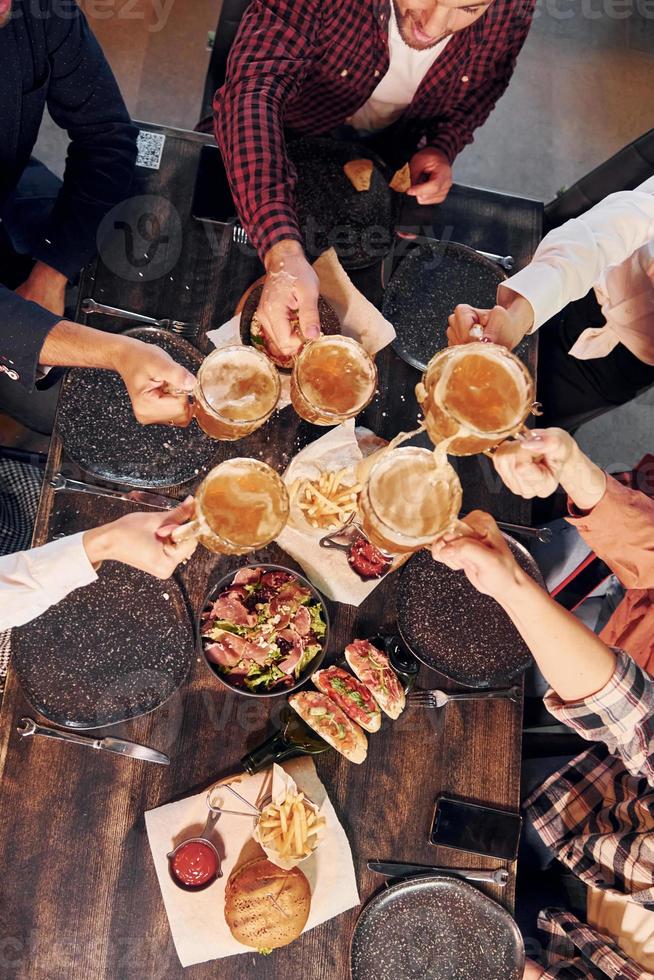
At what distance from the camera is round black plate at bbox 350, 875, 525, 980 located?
1.82 metres

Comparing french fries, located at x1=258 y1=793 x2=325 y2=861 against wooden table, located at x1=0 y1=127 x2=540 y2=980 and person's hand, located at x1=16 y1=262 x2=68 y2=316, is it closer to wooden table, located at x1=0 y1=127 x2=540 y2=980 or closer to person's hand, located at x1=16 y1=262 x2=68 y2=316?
wooden table, located at x1=0 y1=127 x2=540 y2=980

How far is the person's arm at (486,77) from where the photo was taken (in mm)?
2225

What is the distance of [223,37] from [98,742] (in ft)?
7.10

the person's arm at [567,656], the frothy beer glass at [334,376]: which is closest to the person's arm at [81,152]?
the frothy beer glass at [334,376]

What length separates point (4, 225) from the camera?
2439 mm

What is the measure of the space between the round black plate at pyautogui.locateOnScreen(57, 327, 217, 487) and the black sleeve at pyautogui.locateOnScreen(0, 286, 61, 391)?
11cm

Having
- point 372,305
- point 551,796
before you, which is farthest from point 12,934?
point 372,305

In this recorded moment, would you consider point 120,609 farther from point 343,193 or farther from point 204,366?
point 343,193

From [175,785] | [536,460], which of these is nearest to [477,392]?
[536,460]

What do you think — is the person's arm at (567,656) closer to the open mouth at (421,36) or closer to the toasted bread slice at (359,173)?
the toasted bread slice at (359,173)

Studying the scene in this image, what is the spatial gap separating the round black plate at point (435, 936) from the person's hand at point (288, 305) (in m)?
1.32

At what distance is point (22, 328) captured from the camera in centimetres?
190

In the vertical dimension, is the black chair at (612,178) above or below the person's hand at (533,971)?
above

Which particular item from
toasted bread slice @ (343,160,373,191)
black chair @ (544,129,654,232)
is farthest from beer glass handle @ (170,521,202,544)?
black chair @ (544,129,654,232)
